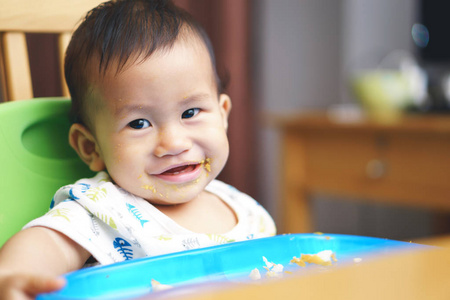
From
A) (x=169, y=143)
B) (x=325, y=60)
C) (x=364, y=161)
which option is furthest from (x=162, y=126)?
(x=325, y=60)

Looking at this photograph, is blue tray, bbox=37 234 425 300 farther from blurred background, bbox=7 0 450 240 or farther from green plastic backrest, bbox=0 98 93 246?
blurred background, bbox=7 0 450 240

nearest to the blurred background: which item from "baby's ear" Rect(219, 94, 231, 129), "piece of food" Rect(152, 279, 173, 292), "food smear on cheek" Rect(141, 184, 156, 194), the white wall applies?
the white wall

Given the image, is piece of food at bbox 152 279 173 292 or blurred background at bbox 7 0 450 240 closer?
piece of food at bbox 152 279 173 292

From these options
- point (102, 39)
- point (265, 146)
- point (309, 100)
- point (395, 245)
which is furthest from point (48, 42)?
point (309, 100)

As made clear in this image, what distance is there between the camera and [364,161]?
1629 mm

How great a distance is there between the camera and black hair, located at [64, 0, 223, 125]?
47 cm

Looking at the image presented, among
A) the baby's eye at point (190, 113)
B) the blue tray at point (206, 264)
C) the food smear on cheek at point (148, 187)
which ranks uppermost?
the baby's eye at point (190, 113)

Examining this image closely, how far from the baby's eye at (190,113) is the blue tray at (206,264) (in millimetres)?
121

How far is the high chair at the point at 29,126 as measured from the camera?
20.8 inches

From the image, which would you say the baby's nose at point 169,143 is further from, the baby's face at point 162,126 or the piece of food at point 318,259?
the piece of food at point 318,259

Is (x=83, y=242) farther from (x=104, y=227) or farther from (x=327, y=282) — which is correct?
(x=327, y=282)

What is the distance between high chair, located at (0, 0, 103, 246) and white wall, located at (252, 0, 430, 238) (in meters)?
1.61

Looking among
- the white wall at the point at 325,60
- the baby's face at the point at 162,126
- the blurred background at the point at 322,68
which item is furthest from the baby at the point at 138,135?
the white wall at the point at 325,60

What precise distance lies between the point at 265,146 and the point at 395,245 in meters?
1.87
